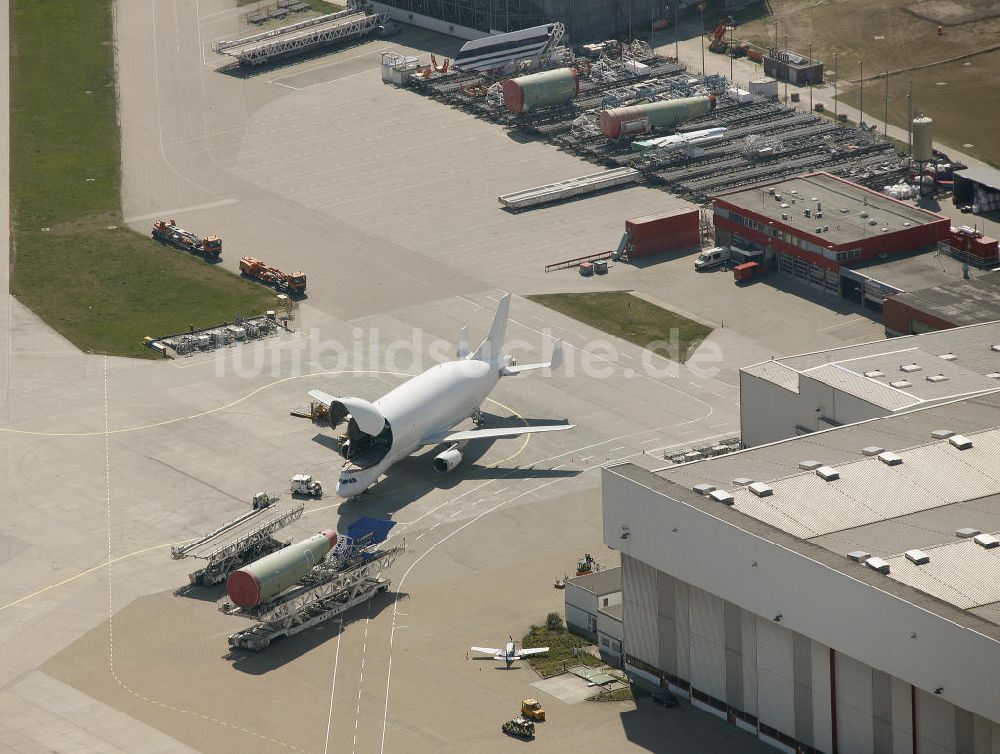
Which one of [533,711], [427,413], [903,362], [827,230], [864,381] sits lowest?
[533,711]

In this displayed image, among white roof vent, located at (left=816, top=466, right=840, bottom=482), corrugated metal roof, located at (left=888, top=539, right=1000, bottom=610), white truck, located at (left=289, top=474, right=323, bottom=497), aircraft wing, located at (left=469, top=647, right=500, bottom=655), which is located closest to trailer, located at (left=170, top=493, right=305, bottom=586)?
white truck, located at (left=289, top=474, right=323, bottom=497)

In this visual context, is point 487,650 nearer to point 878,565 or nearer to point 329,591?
point 329,591

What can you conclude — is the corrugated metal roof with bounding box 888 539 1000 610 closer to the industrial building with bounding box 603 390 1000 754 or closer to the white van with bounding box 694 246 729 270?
the industrial building with bounding box 603 390 1000 754

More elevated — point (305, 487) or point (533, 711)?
point (305, 487)

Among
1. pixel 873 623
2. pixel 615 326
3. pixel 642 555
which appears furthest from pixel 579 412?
pixel 873 623

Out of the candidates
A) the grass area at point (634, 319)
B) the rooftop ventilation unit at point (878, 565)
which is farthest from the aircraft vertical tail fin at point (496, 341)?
the rooftop ventilation unit at point (878, 565)

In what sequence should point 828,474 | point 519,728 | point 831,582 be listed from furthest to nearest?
point 828,474 < point 519,728 < point 831,582

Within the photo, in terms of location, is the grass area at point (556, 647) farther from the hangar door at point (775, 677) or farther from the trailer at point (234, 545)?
the trailer at point (234, 545)

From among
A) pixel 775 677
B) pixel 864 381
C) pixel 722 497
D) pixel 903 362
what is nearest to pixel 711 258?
pixel 903 362
